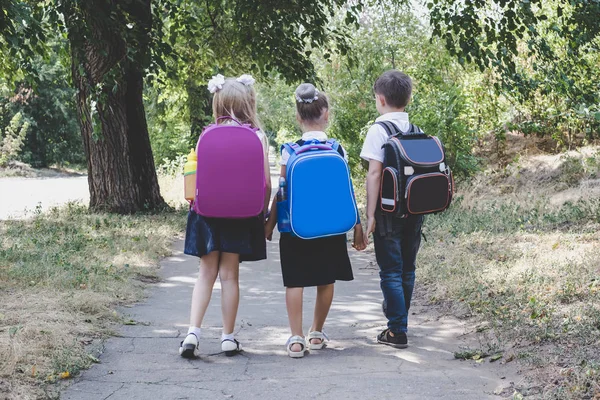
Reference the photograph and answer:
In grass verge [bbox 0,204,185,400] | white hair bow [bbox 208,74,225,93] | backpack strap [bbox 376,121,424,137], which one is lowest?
grass verge [bbox 0,204,185,400]

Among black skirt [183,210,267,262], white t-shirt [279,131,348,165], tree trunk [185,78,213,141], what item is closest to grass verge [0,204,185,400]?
black skirt [183,210,267,262]

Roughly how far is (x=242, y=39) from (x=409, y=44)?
685 centimetres

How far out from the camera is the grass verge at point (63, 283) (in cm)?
416

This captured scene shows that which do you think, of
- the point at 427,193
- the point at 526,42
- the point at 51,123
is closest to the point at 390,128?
the point at 427,193

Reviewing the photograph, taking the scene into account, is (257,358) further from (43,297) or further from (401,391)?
(43,297)

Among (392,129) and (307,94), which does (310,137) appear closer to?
(307,94)

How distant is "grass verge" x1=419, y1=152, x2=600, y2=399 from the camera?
409 cm

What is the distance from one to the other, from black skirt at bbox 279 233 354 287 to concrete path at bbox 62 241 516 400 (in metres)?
0.52

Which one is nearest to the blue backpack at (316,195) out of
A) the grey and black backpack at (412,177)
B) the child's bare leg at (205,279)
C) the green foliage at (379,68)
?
the grey and black backpack at (412,177)

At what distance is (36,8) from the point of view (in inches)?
427

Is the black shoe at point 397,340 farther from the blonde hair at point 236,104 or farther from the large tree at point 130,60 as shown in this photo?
the large tree at point 130,60

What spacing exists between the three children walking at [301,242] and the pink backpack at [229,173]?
0.33ft

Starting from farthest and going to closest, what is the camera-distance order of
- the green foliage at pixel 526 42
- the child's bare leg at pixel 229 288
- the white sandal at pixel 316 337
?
1. the green foliage at pixel 526 42
2. the white sandal at pixel 316 337
3. the child's bare leg at pixel 229 288

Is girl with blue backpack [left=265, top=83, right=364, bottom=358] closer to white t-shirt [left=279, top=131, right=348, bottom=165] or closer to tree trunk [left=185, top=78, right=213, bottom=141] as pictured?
white t-shirt [left=279, top=131, right=348, bottom=165]
